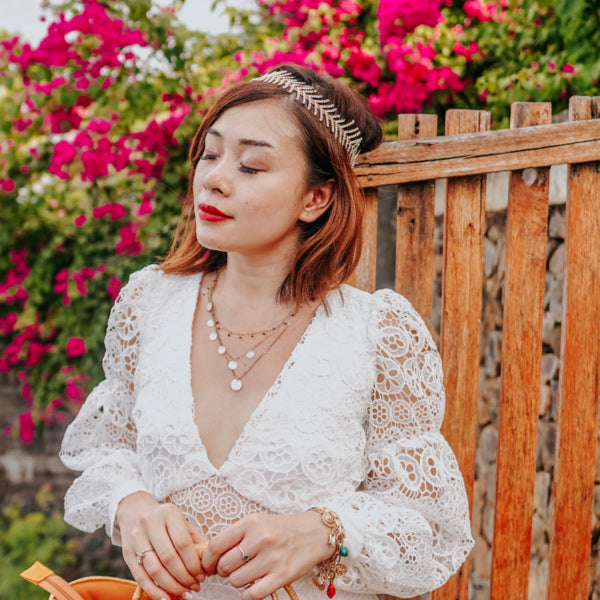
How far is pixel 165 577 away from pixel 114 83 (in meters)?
2.46

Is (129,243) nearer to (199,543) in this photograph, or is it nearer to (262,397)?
(262,397)

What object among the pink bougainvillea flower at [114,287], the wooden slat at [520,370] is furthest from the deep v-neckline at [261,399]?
the pink bougainvillea flower at [114,287]

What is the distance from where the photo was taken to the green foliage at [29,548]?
342 centimetres

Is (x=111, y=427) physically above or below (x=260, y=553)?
above

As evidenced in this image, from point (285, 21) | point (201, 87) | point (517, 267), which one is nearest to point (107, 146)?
point (201, 87)

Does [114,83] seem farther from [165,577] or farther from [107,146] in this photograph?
[165,577]

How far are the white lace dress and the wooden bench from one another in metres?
0.31

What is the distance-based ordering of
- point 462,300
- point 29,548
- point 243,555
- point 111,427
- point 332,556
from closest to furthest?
point 243,555 → point 332,556 → point 111,427 → point 462,300 → point 29,548

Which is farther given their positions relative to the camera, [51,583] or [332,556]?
[332,556]

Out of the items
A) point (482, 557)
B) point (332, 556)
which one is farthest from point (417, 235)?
point (482, 557)

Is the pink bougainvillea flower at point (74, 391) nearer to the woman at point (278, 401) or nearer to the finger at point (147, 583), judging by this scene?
the woman at point (278, 401)

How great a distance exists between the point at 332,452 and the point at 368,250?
741 millimetres

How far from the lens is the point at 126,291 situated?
6.15 feet

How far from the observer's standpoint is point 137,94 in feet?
10.2
